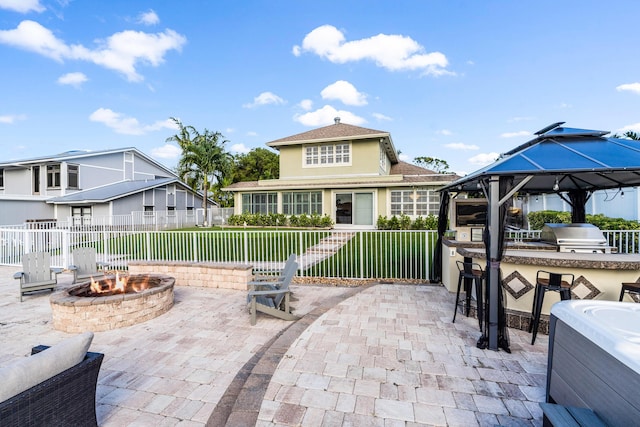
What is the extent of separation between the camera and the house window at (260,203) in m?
20.7

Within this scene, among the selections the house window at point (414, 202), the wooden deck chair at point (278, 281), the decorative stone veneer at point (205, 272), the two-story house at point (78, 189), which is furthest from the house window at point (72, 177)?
the wooden deck chair at point (278, 281)

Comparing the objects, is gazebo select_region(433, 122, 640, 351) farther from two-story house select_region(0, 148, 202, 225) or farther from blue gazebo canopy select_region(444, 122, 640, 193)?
two-story house select_region(0, 148, 202, 225)

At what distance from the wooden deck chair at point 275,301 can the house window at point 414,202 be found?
13950 millimetres

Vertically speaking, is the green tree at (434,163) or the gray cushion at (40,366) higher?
the green tree at (434,163)

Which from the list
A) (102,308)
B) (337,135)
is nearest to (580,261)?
A: (102,308)

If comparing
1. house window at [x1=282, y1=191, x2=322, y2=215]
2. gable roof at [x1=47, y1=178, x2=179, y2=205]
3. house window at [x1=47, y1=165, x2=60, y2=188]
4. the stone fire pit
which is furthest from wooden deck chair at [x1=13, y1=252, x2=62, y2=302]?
house window at [x1=47, y1=165, x2=60, y2=188]

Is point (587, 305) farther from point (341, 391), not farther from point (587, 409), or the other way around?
point (341, 391)

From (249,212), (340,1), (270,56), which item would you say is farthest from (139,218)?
(340,1)

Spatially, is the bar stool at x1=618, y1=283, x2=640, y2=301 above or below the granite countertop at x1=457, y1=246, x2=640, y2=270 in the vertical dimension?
below

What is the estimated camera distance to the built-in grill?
216 inches

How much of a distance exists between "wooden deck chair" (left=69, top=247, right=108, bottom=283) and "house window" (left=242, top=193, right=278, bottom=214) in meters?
13.8

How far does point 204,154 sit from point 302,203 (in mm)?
11758

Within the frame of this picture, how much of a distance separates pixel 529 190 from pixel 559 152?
4.54m

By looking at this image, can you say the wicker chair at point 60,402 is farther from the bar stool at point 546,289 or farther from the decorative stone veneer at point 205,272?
the bar stool at point 546,289
